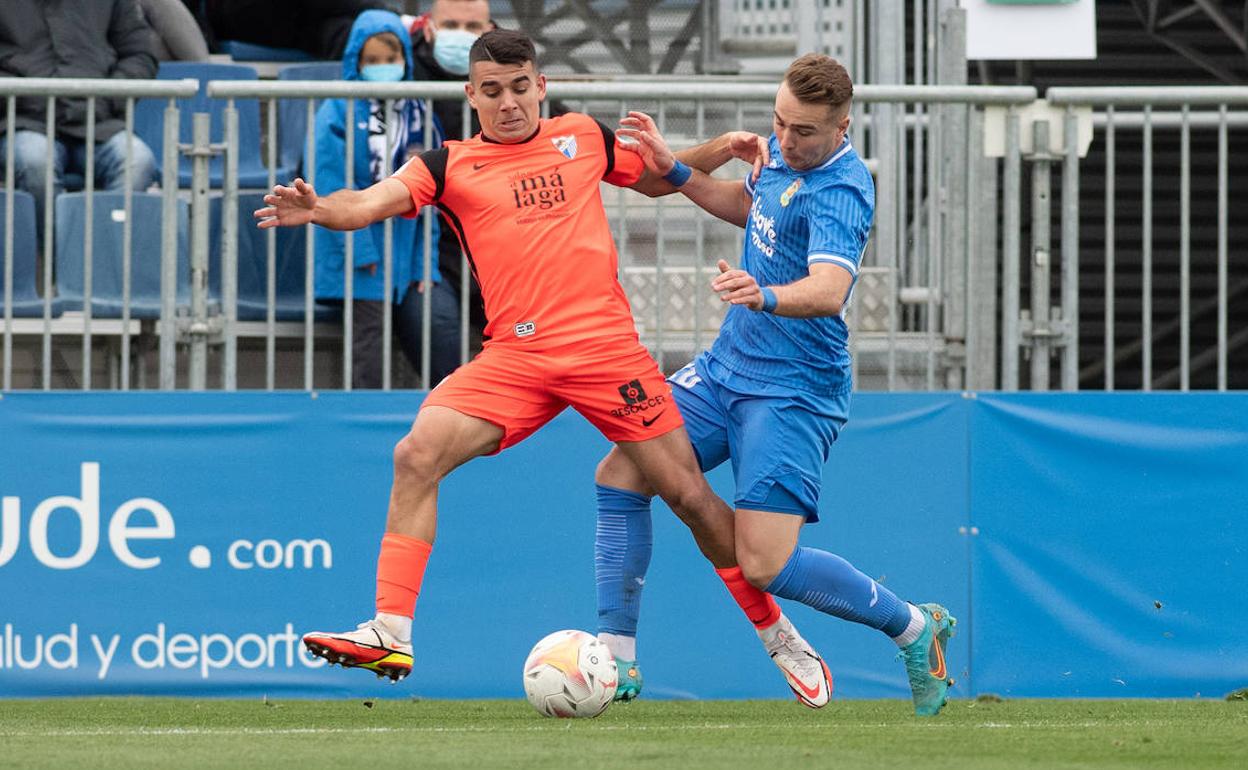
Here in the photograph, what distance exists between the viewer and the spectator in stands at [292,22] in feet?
35.1

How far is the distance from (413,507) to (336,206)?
0.98 m

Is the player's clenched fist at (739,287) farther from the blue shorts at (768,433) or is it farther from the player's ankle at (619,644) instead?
the player's ankle at (619,644)

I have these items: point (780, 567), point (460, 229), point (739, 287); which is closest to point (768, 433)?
point (780, 567)

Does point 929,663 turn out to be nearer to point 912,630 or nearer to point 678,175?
point 912,630

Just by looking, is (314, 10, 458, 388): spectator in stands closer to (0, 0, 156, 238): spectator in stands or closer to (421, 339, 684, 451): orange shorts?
(0, 0, 156, 238): spectator in stands

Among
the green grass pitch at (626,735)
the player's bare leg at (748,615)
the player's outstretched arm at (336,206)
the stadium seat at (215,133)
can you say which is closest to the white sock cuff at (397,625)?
the green grass pitch at (626,735)

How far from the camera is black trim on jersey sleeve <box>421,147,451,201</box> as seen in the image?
255 inches

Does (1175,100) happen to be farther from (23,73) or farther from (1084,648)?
(23,73)

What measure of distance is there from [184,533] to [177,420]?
0.46 metres

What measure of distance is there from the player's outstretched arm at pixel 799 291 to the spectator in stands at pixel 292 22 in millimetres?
5302

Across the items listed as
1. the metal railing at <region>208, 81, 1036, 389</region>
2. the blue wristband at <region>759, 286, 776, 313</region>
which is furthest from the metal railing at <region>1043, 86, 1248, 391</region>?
the blue wristband at <region>759, 286, 776, 313</region>

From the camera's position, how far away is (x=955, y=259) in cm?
834

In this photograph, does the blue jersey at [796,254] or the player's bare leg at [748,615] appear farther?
the player's bare leg at [748,615]

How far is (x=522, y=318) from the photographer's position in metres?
6.45
